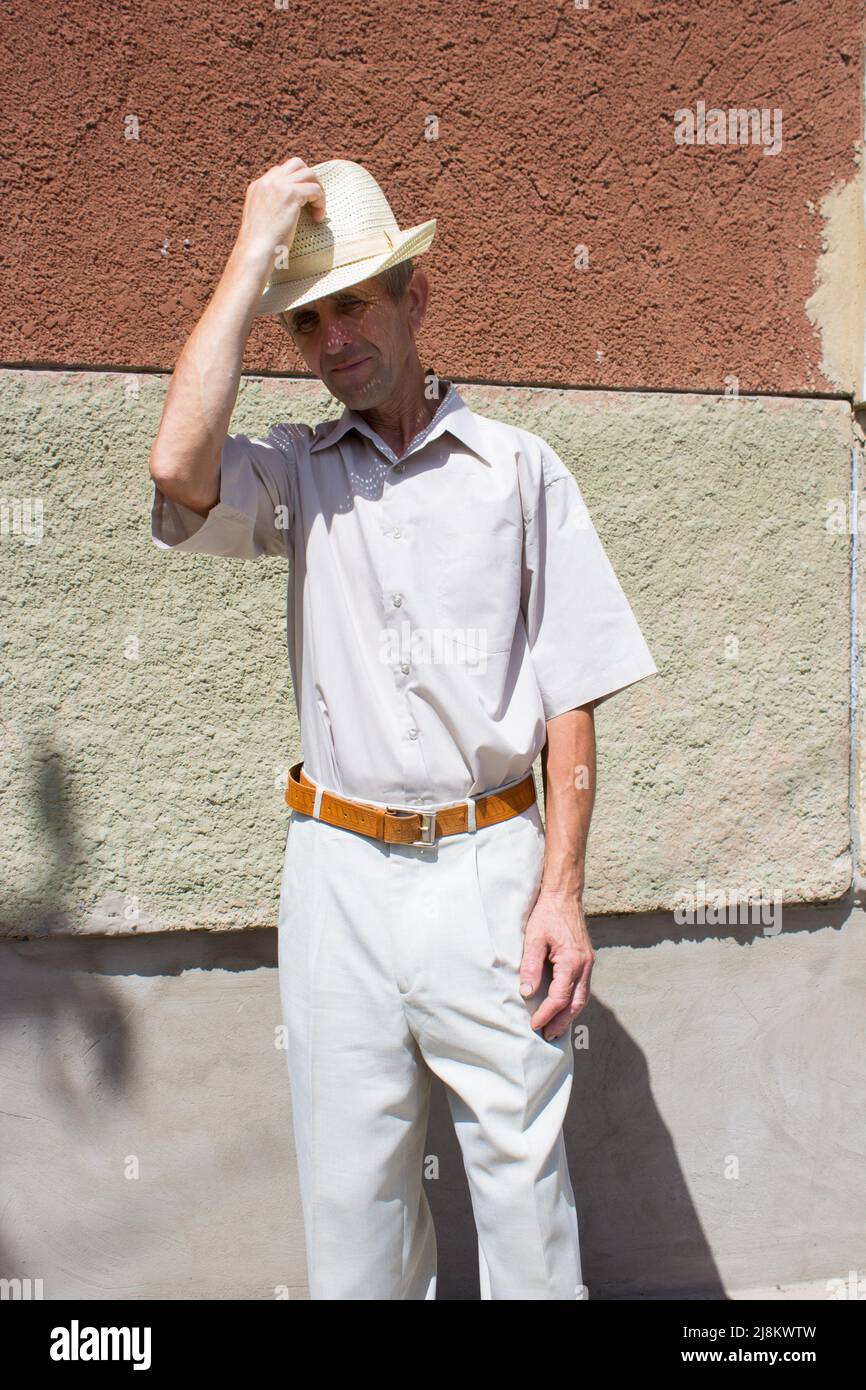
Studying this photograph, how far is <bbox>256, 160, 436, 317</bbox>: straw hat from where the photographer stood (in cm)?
183

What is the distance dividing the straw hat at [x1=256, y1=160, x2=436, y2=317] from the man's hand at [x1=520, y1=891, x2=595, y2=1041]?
1088mm

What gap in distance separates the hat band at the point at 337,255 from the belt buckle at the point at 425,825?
0.91m

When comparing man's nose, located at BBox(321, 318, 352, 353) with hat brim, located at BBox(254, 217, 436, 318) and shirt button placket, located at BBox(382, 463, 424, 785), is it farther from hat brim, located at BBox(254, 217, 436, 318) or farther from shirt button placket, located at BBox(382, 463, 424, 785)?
shirt button placket, located at BBox(382, 463, 424, 785)

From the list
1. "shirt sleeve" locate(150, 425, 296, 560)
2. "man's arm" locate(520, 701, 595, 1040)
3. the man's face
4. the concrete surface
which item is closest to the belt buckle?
"man's arm" locate(520, 701, 595, 1040)

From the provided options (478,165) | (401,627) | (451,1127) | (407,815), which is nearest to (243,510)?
(401,627)

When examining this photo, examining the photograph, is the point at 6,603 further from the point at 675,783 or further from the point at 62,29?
the point at 675,783

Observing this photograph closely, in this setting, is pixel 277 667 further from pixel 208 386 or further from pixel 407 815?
pixel 208 386

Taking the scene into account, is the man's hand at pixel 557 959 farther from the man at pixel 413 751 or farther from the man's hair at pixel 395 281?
the man's hair at pixel 395 281

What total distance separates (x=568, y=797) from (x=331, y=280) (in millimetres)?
950

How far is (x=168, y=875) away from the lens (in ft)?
8.71

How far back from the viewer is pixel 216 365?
1.71 meters

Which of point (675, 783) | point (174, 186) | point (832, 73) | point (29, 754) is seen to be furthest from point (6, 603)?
point (832, 73)

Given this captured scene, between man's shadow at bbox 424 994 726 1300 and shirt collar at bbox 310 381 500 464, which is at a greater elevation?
shirt collar at bbox 310 381 500 464
